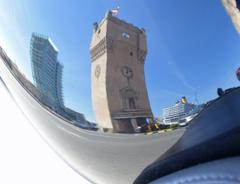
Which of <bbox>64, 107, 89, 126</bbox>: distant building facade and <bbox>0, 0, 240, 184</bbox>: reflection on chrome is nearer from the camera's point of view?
<bbox>0, 0, 240, 184</bbox>: reflection on chrome

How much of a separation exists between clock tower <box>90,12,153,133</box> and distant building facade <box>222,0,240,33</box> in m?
0.15

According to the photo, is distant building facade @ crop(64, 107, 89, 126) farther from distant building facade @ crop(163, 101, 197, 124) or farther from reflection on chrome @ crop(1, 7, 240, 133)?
distant building facade @ crop(163, 101, 197, 124)

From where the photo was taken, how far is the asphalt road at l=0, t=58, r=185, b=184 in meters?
0.72

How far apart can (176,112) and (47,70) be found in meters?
0.33

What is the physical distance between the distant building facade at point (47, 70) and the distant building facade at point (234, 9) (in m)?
0.35

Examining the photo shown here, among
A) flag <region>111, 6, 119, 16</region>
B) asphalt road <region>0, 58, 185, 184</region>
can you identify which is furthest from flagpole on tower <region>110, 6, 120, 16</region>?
asphalt road <region>0, 58, 185, 184</region>

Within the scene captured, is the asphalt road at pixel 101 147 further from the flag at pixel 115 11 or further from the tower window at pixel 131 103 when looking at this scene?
the flag at pixel 115 11

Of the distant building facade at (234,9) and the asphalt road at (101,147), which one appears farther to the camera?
the asphalt road at (101,147)

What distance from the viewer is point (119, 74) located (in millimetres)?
703

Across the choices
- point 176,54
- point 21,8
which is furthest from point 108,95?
point 21,8

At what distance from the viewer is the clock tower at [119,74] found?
0.68 metres

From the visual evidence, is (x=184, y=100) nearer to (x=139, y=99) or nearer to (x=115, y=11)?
(x=139, y=99)

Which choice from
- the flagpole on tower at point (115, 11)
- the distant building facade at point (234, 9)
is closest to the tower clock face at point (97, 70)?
the flagpole on tower at point (115, 11)

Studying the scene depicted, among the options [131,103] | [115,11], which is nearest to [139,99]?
[131,103]
